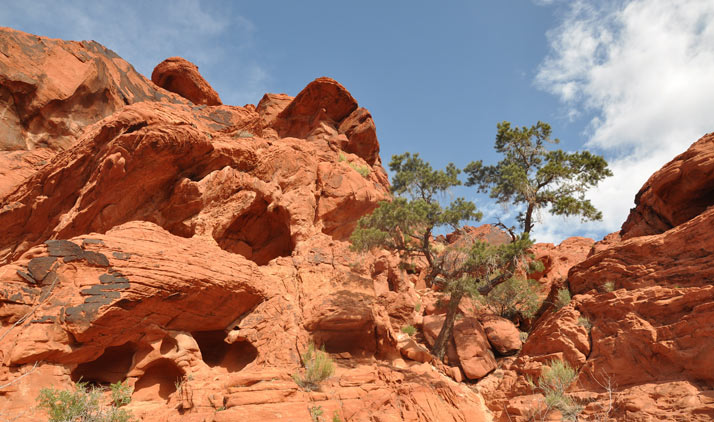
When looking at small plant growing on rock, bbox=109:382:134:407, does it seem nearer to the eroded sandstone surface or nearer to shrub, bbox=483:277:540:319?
the eroded sandstone surface

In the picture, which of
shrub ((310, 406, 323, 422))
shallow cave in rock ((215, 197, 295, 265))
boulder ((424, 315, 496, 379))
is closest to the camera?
shrub ((310, 406, 323, 422))

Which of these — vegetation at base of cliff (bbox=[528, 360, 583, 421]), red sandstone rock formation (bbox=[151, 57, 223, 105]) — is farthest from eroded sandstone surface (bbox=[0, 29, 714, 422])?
red sandstone rock formation (bbox=[151, 57, 223, 105])

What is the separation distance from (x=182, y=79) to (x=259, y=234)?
76.6 feet

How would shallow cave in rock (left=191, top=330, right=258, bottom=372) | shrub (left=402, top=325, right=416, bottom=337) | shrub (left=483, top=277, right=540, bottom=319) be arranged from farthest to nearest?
shrub (left=483, top=277, right=540, bottom=319) < shrub (left=402, top=325, right=416, bottom=337) < shallow cave in rock (left=191, top=330, right=258, bottom=372)

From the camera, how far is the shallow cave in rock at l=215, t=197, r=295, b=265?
15.0 metres

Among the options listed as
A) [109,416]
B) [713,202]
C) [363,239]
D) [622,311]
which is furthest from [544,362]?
[109,416]

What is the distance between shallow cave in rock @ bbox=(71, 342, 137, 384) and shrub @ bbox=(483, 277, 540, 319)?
44.0 feet

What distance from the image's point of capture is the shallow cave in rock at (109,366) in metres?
7.64

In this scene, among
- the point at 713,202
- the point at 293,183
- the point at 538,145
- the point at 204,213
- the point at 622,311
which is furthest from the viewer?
the point at 538,145

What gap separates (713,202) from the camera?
923 centimetres

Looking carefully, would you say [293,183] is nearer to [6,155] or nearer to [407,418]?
[407,418]

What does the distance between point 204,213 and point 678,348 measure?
14339 mm

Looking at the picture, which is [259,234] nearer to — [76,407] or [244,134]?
[244,134]

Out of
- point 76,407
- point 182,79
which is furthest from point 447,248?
point 182,79
